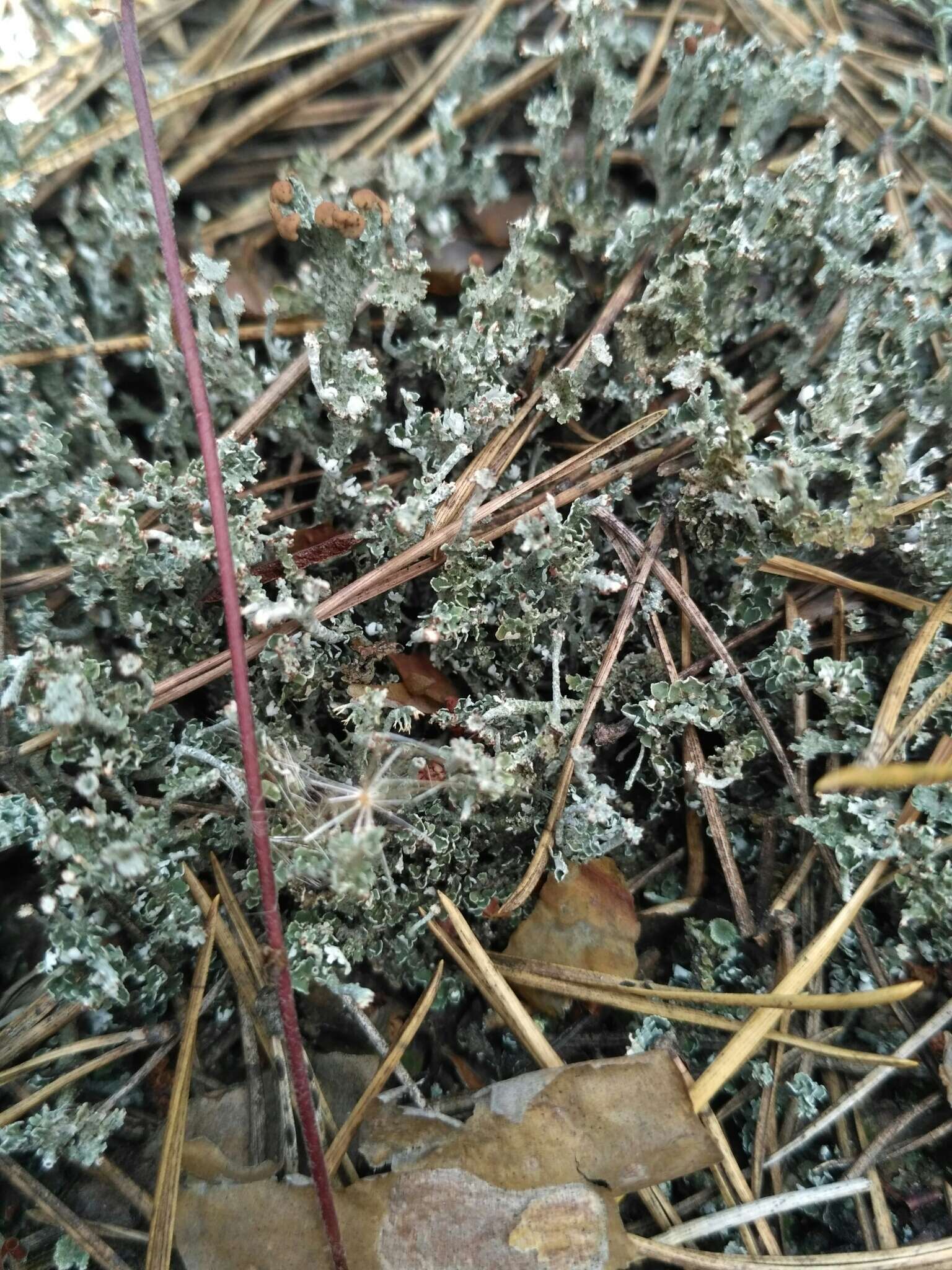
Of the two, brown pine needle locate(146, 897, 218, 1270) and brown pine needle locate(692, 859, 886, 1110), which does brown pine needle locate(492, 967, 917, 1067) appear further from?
brown pine needle locate(146, 897, 218, 1270)

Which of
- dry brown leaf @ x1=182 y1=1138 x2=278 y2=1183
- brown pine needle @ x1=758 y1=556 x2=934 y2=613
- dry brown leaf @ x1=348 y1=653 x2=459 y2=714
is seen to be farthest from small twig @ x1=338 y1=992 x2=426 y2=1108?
brown pine needle @ x1=758 y1=556 x2=934 y2=613

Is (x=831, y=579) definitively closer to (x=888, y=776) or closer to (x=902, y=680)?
(x=902, y=680)

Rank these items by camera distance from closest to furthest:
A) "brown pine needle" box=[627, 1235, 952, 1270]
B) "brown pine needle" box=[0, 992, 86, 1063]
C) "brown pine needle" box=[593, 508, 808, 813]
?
"brown pine needle" box=[627, 1235, 952, 1270] → "brown pine needle" box=[0, 992, 86, 1063] → "brown pine needle" box=[593, 508, 808, 813]

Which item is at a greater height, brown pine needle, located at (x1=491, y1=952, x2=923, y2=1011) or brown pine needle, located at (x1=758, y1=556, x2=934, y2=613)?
brown pine needle, located at (x1=758, y1=556, x2=934, y2=613)

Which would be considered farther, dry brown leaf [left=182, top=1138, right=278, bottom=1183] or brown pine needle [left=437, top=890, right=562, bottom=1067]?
brown pine needle [left=437, top=890, right=562, bottom=1067]

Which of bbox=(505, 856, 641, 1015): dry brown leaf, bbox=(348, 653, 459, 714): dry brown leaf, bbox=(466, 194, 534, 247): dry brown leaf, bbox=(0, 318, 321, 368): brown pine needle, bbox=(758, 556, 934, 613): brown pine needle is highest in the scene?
bbox=(466, 194, 534, 247): dry brown leaf

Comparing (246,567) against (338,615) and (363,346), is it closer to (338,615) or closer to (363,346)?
(338,615)
